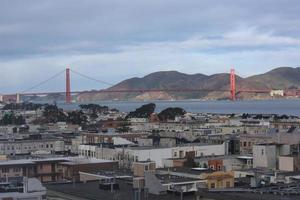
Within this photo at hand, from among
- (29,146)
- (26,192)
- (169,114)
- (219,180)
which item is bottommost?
(219,180)

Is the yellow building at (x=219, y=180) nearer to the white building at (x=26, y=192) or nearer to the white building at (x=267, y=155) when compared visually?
the white building at (x=26, y=192)

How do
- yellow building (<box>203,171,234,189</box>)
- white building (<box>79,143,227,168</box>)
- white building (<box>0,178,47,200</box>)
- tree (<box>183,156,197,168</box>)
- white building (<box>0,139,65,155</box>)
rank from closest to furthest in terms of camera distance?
white building (<box>0,178,47,200</box>)
yellow building (<box>203,171,234,189</box>)
tree (<box>183,156,197,168</box>)
white building (<box>79,143,227,168</box>)
white building (<box>0,139,65,155</box>)

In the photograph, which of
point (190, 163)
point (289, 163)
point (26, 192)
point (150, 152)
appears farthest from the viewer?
point (150, 152)

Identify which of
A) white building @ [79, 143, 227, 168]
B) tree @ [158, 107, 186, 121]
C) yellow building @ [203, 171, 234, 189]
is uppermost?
tree @ [158, 107, 186, 121]

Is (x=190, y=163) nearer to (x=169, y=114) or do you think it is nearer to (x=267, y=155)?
(x=267, y=155)

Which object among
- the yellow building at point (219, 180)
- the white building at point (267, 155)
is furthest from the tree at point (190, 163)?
the yellow building at point (219, 180)

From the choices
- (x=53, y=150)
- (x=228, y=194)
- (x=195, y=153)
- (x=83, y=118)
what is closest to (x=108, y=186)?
(x=228, y=194)

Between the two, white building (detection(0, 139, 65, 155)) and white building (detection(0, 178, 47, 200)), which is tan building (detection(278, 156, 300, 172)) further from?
white building (detection(0, 139, 65, 155))

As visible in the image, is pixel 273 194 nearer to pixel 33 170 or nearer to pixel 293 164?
pixel 293 164

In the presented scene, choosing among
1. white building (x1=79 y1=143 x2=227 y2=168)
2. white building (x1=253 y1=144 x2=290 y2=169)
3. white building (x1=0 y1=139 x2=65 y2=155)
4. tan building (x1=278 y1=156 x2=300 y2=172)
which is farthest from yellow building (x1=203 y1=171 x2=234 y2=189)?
white building (x1=0 y1=139 x2=65 y2=155)

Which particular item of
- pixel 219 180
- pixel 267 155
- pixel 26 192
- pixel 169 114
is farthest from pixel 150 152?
pixel 169 114

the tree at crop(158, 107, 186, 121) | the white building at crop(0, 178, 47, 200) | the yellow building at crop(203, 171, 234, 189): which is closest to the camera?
the white building at crop(0, 178, 47, 200)
